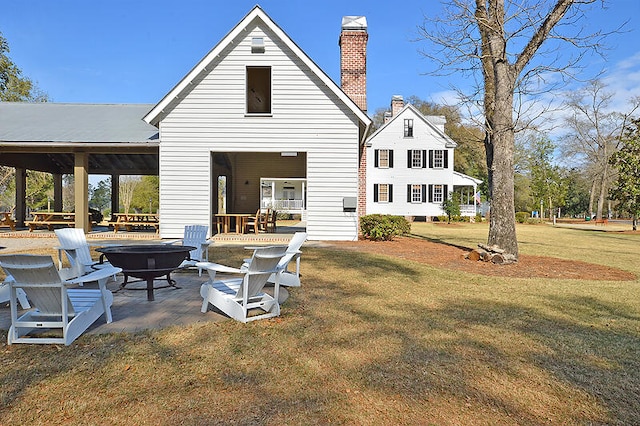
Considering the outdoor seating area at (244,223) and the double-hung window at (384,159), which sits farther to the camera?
the double-hung window at (384,159)

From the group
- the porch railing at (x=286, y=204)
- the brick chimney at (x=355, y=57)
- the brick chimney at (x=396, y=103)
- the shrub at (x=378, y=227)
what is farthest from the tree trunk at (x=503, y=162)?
the brick chimney at (x=396, y=103)

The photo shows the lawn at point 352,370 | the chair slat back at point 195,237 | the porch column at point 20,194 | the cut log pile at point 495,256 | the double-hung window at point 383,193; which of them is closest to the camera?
the lawn at point 352,370

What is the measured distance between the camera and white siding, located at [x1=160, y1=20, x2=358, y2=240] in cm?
1345

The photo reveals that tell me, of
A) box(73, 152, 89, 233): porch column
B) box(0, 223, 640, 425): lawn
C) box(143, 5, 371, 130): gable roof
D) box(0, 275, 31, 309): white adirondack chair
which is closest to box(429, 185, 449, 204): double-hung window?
box(143, 5, 371, 130): gable roof

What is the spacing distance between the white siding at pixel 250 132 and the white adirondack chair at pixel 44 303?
9.48 metres

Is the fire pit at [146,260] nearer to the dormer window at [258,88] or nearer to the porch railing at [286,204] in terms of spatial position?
the dormer window at [258,88]

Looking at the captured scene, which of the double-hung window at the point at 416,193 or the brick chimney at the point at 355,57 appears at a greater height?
the brick chimney at the point at 355,57

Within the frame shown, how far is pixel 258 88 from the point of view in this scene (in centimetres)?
1712

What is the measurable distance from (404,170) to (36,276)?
3184cm

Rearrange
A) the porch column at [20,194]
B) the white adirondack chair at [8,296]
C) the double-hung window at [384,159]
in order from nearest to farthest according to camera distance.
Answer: the white adirondack chair at [8,296], the porch column at [20,194], the double-hung window at [384,159]

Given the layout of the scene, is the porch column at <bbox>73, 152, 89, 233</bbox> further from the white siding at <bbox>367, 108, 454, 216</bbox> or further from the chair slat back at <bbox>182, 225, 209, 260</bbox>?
the white siding at <bbox>367, 108, 454, 216</bbox>

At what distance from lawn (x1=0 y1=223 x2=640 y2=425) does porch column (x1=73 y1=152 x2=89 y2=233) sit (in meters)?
11.4

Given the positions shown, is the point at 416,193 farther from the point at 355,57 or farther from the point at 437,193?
the point at 355,57

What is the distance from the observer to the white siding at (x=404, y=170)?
33656 millimetres
